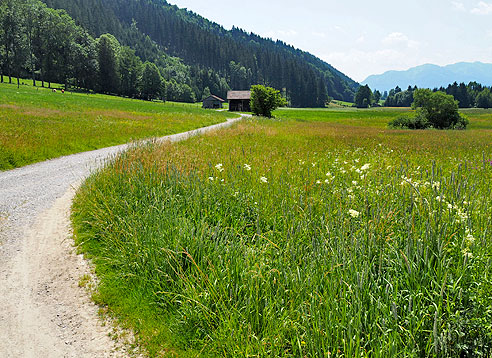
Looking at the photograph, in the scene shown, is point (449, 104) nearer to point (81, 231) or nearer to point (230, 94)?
point (81, 231)

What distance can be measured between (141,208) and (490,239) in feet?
18.0

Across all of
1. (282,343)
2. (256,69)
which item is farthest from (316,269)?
(256,69)

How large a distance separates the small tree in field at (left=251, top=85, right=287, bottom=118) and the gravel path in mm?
51160

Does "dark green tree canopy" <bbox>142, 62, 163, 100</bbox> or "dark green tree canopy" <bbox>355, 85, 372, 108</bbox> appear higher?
"dark green tree canopy" <bbox>355, 85, 372, 108</bbox>

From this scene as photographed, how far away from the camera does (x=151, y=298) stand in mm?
3795

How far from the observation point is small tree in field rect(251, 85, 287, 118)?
5503cm

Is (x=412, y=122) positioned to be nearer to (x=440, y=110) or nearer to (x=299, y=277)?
(x=440, y=110)

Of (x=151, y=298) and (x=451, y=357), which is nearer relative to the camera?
(x=451, y=357)

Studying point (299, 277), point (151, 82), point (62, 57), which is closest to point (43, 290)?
point (299, 277)

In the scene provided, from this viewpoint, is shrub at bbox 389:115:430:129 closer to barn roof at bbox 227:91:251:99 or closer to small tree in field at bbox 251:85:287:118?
small tree in field at bbox 251:85:287:118

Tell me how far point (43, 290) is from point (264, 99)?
55211mm

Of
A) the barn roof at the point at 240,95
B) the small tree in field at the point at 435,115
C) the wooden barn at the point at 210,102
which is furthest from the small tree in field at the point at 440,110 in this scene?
the wooden barn at the point at 210,102

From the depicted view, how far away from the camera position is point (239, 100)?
9750 centimetres

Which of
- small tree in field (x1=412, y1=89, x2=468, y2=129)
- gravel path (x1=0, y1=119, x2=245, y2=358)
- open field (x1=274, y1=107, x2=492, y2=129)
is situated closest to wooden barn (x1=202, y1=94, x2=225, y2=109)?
open field (x1=274, y1=107, x2=492, y2=129)
